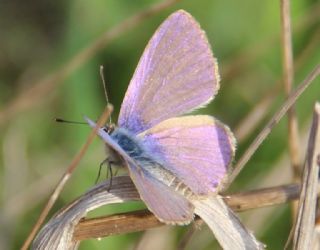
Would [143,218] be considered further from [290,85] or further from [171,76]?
[290,85]

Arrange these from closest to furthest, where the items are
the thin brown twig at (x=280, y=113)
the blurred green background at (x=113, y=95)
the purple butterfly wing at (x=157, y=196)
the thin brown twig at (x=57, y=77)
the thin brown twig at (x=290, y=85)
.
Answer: the purple butterfly wing at (x=157, y=196)
the thin brown twig at (x=280, y=113)
the thin brown twig at (x=290, y=85)
the thin brown twig at (x=57, y=77)
the blurred green background at (x=113, y=95)

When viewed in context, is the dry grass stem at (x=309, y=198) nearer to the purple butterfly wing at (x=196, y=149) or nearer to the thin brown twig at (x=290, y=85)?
the purple butterfly wing at (x=196, y=149)

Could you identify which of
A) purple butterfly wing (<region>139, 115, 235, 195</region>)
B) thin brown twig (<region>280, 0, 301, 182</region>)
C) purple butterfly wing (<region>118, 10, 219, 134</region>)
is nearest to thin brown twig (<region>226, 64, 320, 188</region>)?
purple butterfly wing (<region>139, 115, 235, 195</region>)

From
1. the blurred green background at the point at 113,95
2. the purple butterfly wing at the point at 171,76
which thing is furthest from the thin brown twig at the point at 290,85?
the purple butterfly wing at the point at 171,76

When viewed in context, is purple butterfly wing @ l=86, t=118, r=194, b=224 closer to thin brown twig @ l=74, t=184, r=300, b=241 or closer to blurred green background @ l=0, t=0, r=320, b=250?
thin brown twig @ l=74, t=184, r=300, b=241

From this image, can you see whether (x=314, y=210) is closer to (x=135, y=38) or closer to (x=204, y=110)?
(x=204, y=110)

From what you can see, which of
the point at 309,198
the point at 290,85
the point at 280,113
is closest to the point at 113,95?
the point at 290,85

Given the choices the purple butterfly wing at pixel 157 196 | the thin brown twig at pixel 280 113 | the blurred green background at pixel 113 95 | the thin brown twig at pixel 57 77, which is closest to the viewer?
the purple butterfly wing at pixel 157 196

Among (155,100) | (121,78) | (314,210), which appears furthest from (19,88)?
(314,210)
